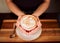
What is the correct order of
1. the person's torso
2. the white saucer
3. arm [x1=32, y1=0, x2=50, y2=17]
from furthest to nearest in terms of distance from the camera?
the person's torso
arm [x1=32, y1=0, x2=50, y2=17]
the white saucer

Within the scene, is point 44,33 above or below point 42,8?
below

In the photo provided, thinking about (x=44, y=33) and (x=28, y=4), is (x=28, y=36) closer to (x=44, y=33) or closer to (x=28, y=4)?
(x=44, y=33)

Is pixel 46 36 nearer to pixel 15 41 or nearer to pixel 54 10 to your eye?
pixel 15 41

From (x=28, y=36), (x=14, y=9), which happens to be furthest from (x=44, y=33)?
(x=14, y=9)

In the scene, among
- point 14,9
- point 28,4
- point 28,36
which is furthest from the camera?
point 28,4

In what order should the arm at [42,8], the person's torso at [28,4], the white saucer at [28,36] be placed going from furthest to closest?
the person's torso at [28,4], the arm at [42,8], the white saucer at [28,36]

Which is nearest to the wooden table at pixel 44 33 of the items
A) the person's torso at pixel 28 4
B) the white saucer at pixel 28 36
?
the white saucer at pixel 28 36

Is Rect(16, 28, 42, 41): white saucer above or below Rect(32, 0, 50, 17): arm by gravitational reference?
below

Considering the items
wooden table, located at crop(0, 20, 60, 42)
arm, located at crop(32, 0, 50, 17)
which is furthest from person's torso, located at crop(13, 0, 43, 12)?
wooden table, located at crop(0, 20, 60, 42)

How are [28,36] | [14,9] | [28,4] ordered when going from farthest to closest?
[28,4]
[14,9]
[28,36]

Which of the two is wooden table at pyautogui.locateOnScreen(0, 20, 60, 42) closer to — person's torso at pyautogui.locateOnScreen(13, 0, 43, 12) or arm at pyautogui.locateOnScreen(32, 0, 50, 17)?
arm at pyautogui.locateOnScreen(32, 0, 50, 17)

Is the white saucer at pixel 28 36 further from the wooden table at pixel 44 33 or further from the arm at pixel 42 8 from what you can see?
the arm at pixel 42 8

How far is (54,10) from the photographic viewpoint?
1386 mm

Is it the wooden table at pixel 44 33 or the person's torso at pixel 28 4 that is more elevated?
the person's torso at pixel 28 4
